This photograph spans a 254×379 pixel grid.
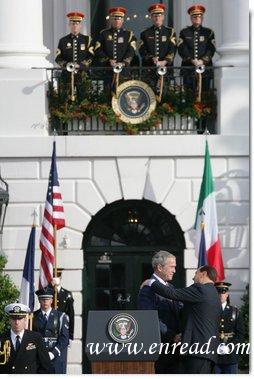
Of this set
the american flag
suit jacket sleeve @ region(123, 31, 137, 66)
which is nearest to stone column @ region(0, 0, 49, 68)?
→ suit jacket sleeve @ region(123, 31, 137, 66)

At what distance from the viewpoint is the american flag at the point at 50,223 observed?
27.4 m

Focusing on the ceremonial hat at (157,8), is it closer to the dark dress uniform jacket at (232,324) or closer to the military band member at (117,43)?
the military band member at (117,43)

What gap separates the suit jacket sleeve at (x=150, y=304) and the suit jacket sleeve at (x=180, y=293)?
24cm

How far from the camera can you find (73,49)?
1162 inches

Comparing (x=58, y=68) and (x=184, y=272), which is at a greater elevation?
(x=58, y=68)

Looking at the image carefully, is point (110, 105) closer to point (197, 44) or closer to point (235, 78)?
point (197, 44)

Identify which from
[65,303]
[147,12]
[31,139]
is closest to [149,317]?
[65,303]

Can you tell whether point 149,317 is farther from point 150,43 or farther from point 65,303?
point 150,43

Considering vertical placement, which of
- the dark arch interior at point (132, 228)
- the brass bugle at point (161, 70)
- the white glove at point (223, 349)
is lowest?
the white glove at point (223, 349)

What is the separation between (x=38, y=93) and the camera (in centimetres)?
2925

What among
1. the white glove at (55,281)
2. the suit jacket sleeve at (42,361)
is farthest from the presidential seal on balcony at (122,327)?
the white glove at (55,281)

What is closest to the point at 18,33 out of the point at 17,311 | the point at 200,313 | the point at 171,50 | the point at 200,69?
the point at 171,50

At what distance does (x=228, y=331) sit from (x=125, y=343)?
5.62 metres

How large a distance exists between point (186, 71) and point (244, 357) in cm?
485
